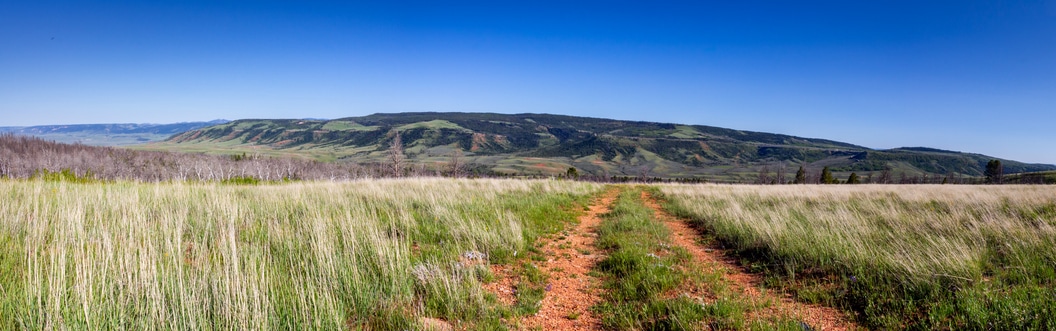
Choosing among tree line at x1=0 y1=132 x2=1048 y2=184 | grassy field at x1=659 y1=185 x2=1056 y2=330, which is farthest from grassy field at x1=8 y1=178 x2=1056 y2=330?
tree line at x1=0 y1=132 x2=1048 y2=184

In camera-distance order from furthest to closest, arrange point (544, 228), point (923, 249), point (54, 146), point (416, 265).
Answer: point (54, 146) < point (544, 228) < point (923, 249) < point (416, 265)

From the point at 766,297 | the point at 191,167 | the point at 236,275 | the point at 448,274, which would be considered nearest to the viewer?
the point at 236,275

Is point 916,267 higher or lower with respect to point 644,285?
higher

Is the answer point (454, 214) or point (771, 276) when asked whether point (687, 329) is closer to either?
point (771, 276)

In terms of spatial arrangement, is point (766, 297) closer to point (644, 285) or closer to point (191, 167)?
point (644, 285)

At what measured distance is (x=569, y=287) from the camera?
542 centimetres

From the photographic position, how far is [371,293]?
431 cm

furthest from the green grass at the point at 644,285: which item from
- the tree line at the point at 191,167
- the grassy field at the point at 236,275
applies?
the tree line at the point at 191,167

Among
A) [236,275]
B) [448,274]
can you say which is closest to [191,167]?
[236,275]

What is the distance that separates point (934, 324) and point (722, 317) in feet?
6.22

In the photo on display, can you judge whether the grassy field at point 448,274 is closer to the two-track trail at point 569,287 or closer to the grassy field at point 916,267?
the grassy field at point 916,267

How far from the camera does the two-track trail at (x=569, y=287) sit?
171 inches

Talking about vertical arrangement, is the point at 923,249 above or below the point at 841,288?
above

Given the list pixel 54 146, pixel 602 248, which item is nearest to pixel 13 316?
pixel 602 248
